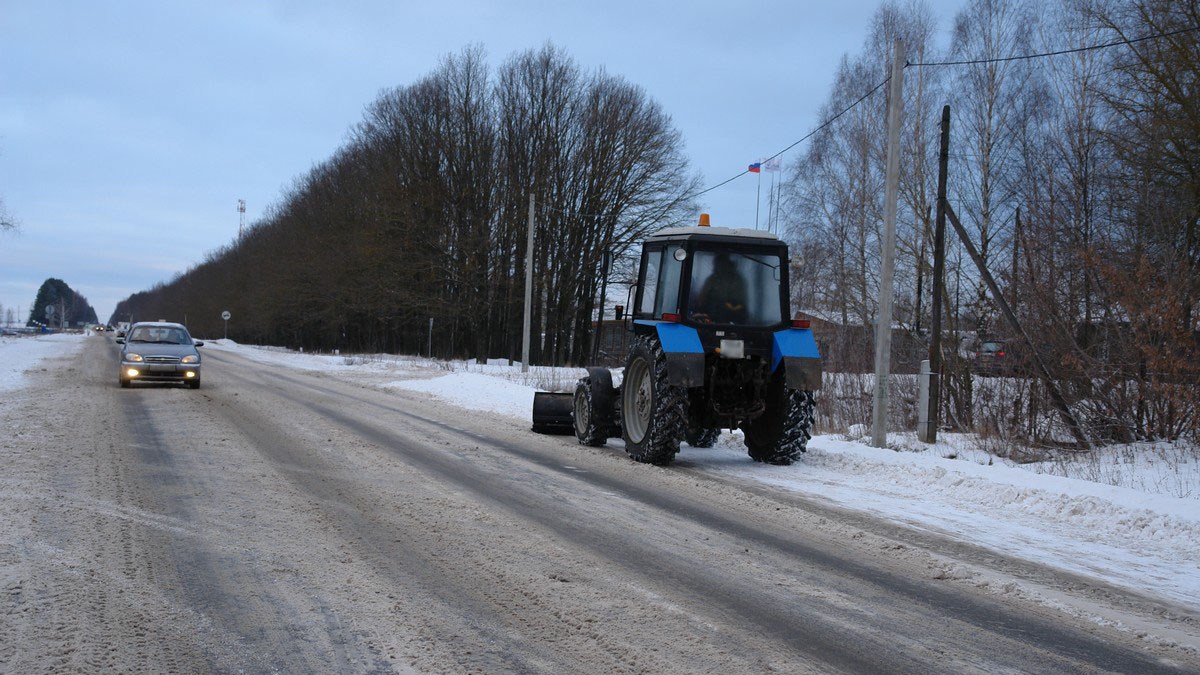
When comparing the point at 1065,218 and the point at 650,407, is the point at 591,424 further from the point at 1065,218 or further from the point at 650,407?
the point at 1065,218

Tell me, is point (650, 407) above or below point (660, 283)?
below

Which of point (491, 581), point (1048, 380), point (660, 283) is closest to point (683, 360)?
point (660, 283)

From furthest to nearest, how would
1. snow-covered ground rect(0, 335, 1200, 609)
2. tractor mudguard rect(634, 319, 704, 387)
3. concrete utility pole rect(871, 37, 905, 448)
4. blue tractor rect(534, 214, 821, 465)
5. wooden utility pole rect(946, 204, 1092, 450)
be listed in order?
wooden utility pole rect(946, 204, 1092, 450)
concrete utility pole rect(871, 37, 905, 448)
blue tractor rect(534, 214, 821, 465)
tractor mudguard rect(634, 319, 704, 387)
snow-covered ground rect(0, 335, 1200, 609)

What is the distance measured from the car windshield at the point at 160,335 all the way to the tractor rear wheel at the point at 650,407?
1310 cm

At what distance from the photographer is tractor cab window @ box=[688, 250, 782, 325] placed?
10523mm

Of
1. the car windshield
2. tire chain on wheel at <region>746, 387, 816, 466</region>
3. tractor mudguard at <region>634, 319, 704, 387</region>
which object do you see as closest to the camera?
tractor mudguard at <region>634, 319, 704, 387</region>

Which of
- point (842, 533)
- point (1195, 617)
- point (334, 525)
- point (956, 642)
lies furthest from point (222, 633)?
point (1195, 617)

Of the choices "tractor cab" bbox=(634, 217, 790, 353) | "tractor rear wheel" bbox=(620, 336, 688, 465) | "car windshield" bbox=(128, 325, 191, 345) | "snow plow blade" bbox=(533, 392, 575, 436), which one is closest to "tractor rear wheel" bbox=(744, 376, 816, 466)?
"tractor cab" bbox=(634, 217, 790, 353)

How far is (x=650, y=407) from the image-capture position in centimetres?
1055

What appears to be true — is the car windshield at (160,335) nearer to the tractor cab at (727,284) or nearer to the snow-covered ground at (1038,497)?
the snow-covered ground at (1038,497)

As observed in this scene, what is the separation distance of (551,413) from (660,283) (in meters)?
3.48

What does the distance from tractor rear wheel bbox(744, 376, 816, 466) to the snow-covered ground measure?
0.20 meters

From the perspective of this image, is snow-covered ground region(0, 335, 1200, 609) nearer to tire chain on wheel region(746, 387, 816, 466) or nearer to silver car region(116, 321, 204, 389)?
tire chain on wheel region(746, 387, 816, 466)

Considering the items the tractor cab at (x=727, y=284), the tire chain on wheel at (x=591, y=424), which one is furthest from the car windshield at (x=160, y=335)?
the tractor cab at (x=727, y=284)
